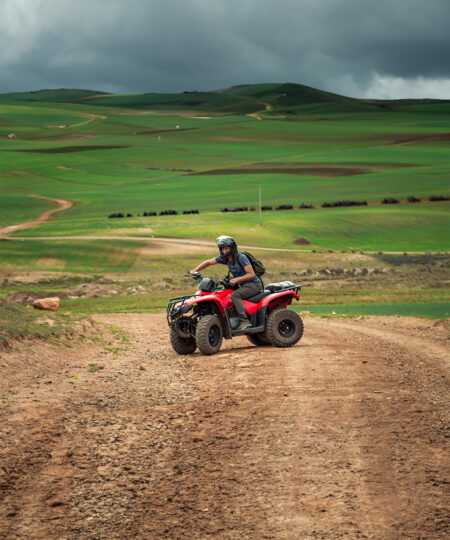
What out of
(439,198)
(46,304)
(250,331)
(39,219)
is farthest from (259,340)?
(439,198)

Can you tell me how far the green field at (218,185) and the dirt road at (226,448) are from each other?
18.4 meters

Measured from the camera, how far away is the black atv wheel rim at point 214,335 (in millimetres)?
16655

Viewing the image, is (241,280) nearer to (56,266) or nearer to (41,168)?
(56,266)

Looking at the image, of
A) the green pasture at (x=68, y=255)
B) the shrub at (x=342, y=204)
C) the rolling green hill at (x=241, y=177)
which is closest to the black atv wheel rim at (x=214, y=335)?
the green pasture at (x=68, y=255)

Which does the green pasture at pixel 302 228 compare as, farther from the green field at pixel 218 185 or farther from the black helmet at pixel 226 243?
the black helmet at pixel 226 243

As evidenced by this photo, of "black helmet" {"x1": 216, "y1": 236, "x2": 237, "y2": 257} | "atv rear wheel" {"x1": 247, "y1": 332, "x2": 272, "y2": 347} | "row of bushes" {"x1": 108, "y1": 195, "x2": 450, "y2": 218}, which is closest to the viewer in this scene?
"black helmet" {"x1": 216, "y1": 236, "x2": 237, "y2": 257}

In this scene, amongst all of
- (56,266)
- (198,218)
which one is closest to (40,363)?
(56,266)

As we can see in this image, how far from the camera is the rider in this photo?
1670 cm

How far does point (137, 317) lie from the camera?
89.3 feet

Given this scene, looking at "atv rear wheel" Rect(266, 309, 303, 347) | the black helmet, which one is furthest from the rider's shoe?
the black helmet

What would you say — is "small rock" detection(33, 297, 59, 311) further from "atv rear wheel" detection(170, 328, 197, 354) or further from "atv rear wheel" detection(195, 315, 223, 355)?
"atv rear wheel" detection(195, 315, 223, 355)

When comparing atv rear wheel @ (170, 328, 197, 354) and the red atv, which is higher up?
the red atv

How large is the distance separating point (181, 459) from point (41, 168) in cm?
12079

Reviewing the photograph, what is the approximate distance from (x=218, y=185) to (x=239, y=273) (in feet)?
295
